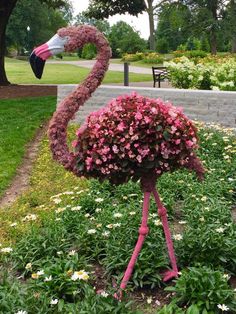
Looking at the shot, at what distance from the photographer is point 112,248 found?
4.30 m

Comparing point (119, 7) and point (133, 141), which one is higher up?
point (119, 7)

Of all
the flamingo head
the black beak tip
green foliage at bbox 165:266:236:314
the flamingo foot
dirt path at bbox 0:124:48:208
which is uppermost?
the flamingo head

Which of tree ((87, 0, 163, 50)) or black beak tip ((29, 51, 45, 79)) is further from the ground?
tree ((87, 0, 163, 50))

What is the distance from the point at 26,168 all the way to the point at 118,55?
47.5 metres

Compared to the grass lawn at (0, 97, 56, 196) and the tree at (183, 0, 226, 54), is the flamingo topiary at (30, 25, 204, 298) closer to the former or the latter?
the grass lawn at (0, 97, 56, 196)

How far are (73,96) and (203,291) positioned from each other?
1.72m

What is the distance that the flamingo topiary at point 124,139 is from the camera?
3.48 m

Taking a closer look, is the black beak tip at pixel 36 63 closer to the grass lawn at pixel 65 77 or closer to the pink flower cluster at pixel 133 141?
the pink flower cluster at pixel 133 141

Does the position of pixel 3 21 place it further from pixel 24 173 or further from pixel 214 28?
pixel 214 28

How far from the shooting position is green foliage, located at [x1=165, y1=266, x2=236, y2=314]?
3432mm

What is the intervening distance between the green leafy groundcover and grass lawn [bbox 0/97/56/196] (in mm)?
1601

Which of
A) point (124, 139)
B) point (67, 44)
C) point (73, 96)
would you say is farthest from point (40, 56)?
point (124, 139)

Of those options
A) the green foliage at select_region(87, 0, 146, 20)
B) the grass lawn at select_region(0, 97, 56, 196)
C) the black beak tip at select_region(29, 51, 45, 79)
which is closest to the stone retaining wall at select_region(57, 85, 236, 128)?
the grass lawn at select_region(0, 97, 56, 196)

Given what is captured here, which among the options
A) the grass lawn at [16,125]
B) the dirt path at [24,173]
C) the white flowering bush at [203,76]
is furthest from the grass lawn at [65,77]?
the dirt path at [24,173]
